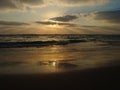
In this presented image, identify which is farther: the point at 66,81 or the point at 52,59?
the point at 52,59

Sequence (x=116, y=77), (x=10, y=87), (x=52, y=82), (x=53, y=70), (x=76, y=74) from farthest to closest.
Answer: (x=53, y=70) < (x=76, y=74) < (x=116, y=77) < (x=52, y=82) < (x=10, y=87)

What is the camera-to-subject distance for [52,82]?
30.9 feet

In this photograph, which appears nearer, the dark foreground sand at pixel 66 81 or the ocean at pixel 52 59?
the dark foreground sand at pixel 66 81

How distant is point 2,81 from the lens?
9.51 metres

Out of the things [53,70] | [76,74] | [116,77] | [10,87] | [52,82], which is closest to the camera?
[10,87]

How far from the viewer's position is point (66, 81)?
9594mm

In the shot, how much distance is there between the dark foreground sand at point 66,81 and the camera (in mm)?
8664

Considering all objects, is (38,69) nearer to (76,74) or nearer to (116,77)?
(76,74)

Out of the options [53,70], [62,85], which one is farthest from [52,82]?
[53,70]

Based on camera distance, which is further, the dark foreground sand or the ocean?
the ocean

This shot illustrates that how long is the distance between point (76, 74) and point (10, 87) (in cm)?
348

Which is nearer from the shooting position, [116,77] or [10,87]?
[10,87]

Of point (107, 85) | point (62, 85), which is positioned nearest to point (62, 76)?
point (62, 85)

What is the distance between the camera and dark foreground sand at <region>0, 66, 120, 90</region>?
8.66 metres
